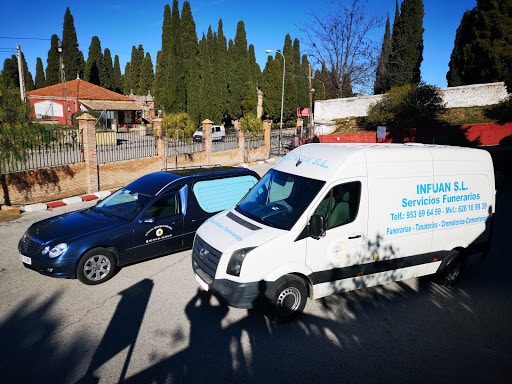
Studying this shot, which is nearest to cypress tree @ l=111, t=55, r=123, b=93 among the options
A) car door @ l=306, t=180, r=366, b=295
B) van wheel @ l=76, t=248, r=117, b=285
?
van wheel @ l=76, t=248, r=117, b=285

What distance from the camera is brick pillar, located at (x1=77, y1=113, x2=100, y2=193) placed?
43.4 feet

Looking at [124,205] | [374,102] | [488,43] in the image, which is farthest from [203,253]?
[488,43]

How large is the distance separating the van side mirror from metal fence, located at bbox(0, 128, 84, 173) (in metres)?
8.94

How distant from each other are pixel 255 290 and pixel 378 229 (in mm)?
2060

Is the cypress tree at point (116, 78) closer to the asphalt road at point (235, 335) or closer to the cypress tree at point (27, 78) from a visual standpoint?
the cypress tree at point (27, 78)

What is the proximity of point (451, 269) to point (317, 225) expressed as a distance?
3180 millimetres

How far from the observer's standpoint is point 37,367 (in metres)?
4.18

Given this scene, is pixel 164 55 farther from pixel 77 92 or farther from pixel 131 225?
pixel 131 225

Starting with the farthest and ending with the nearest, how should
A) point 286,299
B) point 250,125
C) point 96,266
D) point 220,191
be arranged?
point 250,125 → point 220,191 → point 96,266 → point 286,299

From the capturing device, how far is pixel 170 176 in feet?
25.0

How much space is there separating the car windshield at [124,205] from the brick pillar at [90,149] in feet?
22.3

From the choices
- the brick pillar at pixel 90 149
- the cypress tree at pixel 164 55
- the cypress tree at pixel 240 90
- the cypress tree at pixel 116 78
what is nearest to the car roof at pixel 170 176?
the brick pillar at pixel 90 149

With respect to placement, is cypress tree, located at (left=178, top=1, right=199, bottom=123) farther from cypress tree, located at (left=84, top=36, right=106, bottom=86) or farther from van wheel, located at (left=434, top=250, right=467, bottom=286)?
van wheel, located at (left=434, top=250, right=467, bottom=286)

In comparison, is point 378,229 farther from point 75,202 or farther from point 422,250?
point 75,202
